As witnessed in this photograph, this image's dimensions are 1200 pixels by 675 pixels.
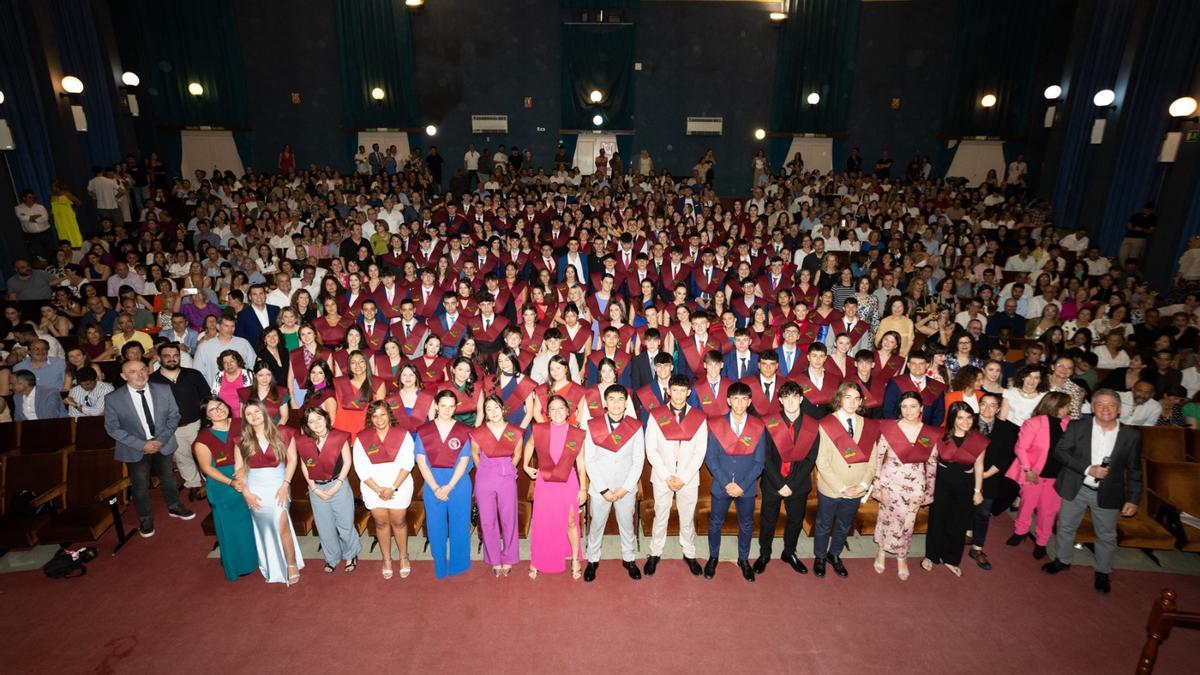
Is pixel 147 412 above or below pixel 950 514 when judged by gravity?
above

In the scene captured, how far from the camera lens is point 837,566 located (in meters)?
5.04

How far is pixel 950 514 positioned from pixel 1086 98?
13293 millimetres

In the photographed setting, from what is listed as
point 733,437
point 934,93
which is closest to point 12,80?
point 733,437

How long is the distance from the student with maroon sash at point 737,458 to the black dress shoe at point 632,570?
583mm

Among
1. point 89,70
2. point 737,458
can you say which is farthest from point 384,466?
point 89,70

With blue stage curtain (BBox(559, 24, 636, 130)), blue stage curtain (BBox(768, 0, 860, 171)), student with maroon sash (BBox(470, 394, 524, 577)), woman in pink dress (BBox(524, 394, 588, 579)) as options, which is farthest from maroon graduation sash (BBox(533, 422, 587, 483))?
blue stage curtain (BBox(768, 0, 860, 171))

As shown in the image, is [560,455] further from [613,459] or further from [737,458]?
[737,458]

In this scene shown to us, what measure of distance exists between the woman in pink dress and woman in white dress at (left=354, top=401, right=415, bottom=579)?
95cm

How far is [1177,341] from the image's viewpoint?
24.1 feet

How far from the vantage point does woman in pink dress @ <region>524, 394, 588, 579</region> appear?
470 centimetres

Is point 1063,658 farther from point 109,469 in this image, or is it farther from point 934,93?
point 934,93

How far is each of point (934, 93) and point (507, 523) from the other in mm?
19996

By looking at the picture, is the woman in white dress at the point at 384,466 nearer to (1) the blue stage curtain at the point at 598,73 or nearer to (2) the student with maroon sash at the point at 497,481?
(2) the student with maroon sash at the point at 497,481

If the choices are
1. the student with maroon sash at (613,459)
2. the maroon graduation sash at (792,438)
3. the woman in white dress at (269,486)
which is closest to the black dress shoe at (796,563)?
the maroon graduation sash at (792,438)
